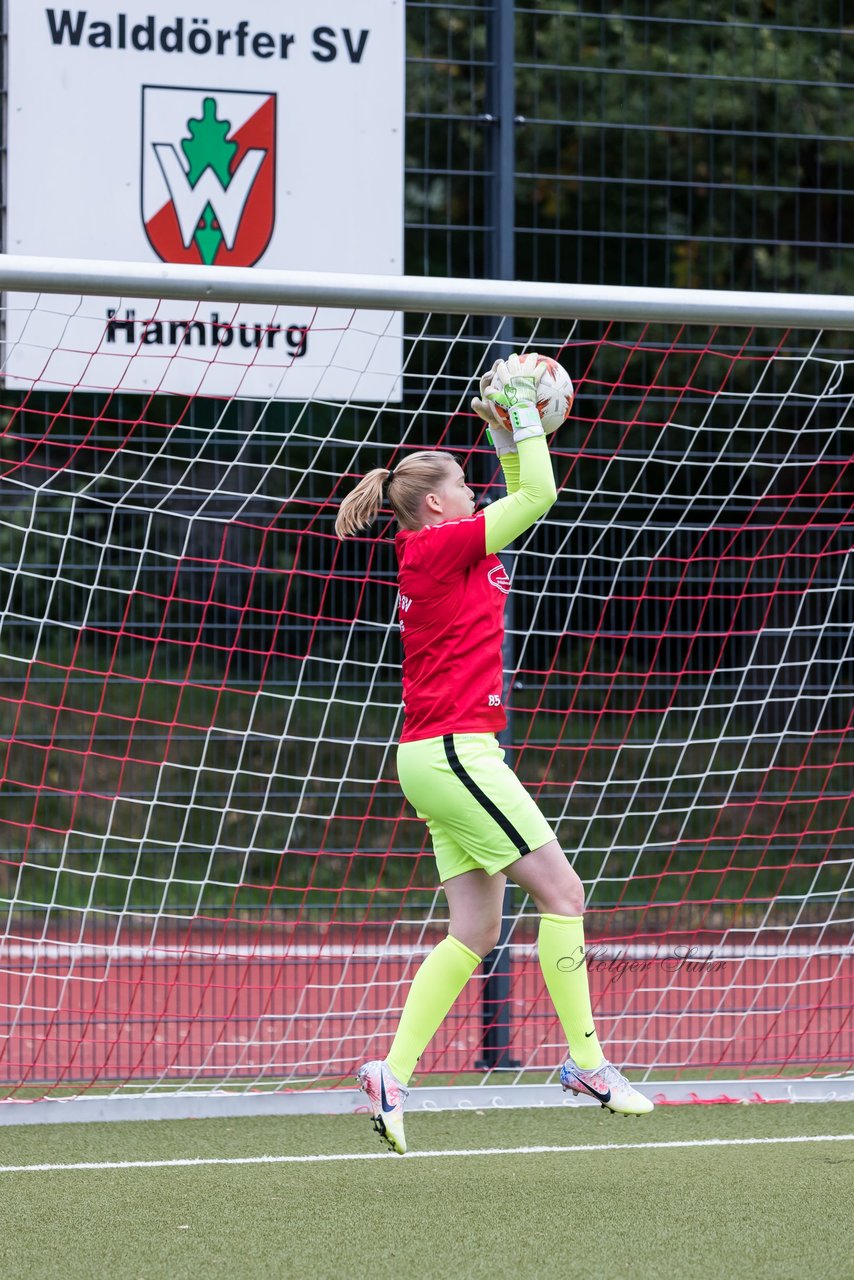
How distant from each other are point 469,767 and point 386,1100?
839 millimetres

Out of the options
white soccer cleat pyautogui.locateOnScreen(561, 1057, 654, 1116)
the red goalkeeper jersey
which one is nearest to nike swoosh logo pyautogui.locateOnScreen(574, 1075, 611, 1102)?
white soccer cleat pyautogui.locateOnScreen(561, 1057, 654, 1116)

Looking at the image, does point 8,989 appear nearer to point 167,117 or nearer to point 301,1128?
point 301,1128

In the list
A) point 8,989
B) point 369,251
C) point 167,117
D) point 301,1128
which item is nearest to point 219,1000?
point 8,989

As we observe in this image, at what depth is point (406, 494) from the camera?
4152 mm

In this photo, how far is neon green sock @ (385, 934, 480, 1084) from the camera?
3986 mm

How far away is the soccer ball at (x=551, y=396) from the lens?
4.16 meters

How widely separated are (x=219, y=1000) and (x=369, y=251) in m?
3.09

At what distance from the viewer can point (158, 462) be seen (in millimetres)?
7016

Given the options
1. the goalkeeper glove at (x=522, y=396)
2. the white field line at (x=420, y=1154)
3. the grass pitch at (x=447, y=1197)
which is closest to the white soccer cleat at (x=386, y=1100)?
the grass pitch at (x=447, y=1197)

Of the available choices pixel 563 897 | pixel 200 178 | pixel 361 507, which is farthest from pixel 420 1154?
pixel 200 178

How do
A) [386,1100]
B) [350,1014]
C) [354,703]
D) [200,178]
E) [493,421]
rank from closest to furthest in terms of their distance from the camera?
[386,1100] → [493,421] → [354,703] → [200,178] → [350,1014]

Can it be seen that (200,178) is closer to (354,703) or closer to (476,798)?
(354,703)

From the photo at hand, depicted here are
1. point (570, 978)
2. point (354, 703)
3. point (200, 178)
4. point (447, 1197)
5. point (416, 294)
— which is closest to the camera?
point (570, 978)

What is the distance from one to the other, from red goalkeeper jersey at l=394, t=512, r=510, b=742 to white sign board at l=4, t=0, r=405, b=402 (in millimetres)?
1820
